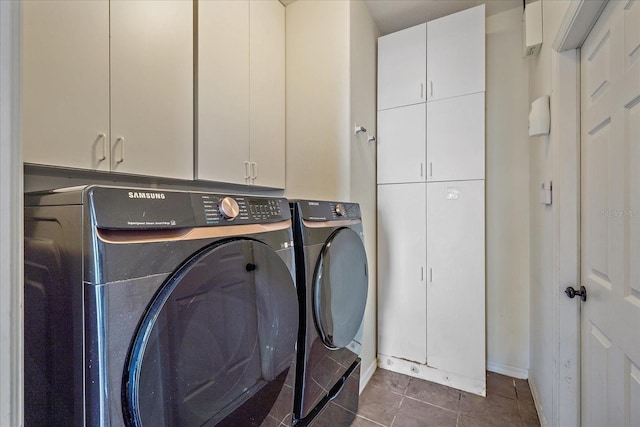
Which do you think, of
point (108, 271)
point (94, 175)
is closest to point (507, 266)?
point (108, 271)

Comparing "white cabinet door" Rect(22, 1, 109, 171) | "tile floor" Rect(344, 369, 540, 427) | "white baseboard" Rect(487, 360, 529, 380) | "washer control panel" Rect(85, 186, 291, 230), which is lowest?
"tile floor" Rect(344, 369, 540, 427)

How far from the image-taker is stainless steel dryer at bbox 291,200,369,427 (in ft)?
3.69

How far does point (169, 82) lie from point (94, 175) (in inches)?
21.5

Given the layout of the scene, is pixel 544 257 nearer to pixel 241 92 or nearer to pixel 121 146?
pixel 241 92

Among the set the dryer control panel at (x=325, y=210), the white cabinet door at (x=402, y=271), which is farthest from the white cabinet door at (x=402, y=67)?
the dryer control panel at (x=325, y=210)

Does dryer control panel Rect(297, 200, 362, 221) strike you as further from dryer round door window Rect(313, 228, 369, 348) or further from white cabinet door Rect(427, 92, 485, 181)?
→ white cabinet door Rect(427, 92, 485, 181)

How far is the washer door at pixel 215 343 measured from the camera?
576 millimetres

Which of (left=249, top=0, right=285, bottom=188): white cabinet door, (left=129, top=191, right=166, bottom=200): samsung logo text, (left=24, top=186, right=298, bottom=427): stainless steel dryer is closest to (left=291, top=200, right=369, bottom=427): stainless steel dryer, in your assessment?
(left=24, top=186, right=298, bottom=427): stainless steel dryer

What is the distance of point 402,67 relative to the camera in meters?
2.26

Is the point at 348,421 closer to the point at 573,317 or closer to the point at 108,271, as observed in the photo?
the point at 573,317

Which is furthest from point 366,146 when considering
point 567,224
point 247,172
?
point 567,224

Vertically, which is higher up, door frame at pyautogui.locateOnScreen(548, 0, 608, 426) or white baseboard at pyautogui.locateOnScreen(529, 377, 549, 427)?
door frame at pyautogui.locateOnScreen(548, 0, 608, 426)

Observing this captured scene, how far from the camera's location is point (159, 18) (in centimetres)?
129

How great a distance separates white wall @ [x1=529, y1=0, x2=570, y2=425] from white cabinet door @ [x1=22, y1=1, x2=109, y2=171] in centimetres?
197
